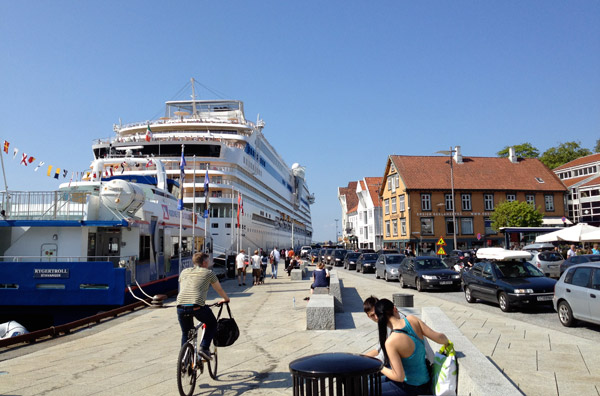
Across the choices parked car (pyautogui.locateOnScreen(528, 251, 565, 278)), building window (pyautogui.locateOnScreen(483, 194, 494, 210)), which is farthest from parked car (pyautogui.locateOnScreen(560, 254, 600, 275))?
building window (pyautogui.locateOnScreen(483, 194, 494, 210))

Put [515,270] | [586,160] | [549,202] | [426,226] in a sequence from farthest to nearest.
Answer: [586,160] < [549,202] < [426,226] < [515,270]

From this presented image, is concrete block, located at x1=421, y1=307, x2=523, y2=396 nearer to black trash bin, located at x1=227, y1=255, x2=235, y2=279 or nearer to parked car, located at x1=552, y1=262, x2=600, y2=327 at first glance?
parked car, located at x1=552, y1=262, x2=600, y2=327

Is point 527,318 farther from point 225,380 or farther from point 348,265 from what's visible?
point 348,265

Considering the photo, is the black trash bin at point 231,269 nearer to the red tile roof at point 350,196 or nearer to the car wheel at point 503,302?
the car wheel at point 503,302

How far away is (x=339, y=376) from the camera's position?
3.25 metres

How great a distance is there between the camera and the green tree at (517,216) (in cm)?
4394

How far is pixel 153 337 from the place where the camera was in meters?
9.43

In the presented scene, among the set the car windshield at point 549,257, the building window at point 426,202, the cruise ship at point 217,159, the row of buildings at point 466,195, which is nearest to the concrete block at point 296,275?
the cruise ship at point 217,159

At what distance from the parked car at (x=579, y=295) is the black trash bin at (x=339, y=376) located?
700 cm

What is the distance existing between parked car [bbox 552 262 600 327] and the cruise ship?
2301 centimetres

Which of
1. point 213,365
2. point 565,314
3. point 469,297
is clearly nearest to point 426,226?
point 469,297

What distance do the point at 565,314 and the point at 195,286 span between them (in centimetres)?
791

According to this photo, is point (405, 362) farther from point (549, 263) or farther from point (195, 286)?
point (549, 263)

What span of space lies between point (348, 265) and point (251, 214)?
14966 millimetres
